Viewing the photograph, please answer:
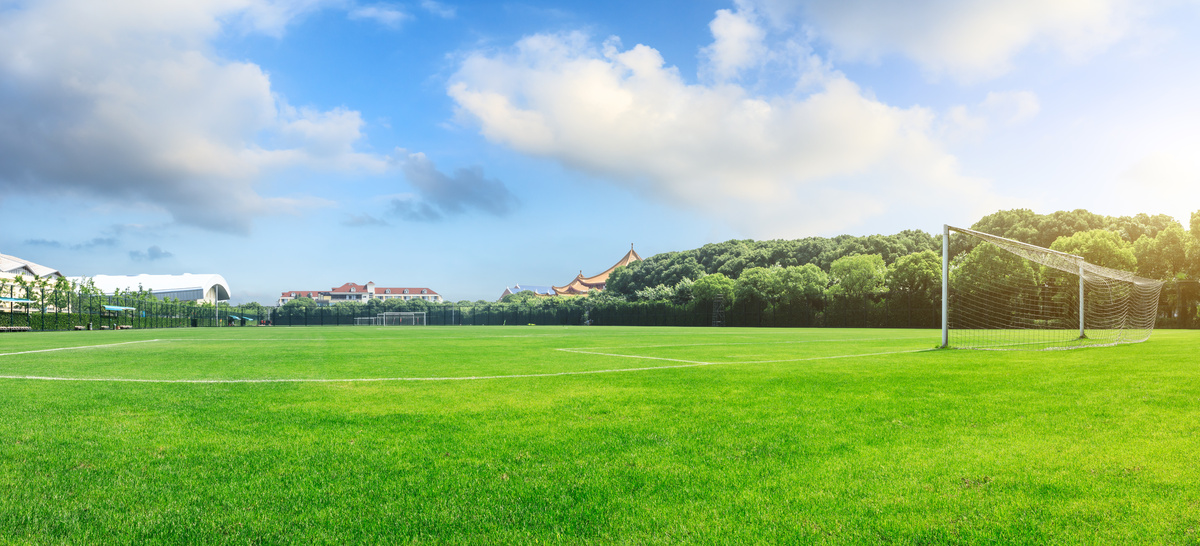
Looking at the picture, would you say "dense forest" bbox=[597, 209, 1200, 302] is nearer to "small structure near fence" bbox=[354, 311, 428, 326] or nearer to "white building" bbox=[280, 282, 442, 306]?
"small structure near fence" bbox=[354, 311, 428, 326]

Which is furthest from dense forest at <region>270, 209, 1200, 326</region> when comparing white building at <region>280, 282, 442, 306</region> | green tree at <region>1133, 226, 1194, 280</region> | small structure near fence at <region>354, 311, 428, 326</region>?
white building at <region>280, 282, 442, 306</region>

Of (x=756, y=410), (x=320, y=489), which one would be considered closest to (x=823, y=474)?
(x=756, y=410)

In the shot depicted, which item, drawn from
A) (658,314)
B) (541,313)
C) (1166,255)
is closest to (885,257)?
(658,314)

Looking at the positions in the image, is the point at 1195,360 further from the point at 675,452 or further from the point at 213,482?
the point at 213,482

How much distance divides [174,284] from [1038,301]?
310ft

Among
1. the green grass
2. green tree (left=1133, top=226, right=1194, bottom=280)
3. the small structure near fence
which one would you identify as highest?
green tree (left=1133, top=226, right=1194, bottom=280)

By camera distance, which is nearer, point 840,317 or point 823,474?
point 823,474

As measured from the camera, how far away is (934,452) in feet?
10.5

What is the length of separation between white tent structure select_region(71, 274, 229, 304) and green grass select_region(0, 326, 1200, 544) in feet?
287

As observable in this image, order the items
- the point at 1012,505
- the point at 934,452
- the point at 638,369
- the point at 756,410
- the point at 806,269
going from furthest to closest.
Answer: the point at 806,269
the point at 638,369
the point at 756,410
the point at 934,452
the point at 1012,505

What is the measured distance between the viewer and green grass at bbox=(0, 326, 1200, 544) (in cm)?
Result: 221

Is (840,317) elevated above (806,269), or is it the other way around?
(806,269)

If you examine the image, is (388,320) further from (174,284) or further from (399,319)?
(174,284)

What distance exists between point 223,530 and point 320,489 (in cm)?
47
